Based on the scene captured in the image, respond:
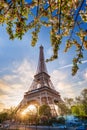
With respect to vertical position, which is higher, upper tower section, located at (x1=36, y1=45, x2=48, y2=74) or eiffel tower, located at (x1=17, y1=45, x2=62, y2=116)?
upper tower section, located at (x1=36, y1=45, x2=48, y2=74)

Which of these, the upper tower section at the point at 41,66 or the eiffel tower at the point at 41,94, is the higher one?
the upper tower section at the point at 41,66

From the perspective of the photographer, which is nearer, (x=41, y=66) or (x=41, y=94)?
(x=41, y=94)

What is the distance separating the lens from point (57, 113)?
178 feet

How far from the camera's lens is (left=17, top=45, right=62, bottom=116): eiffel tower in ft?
179

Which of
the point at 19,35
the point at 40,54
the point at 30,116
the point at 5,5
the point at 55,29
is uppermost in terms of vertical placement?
the point at 40,54

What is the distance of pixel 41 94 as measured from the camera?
182 feet

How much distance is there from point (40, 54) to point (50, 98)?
21.0m

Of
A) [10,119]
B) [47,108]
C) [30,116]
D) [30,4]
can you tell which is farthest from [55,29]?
[10,119]

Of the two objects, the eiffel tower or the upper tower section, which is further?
the upper tower section

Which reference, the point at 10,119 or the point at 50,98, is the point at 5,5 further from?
the point at 10,119

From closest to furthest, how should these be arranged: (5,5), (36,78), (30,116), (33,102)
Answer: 1. (5,5)
2. (30,116)
3. (33,102)
4. (36,78)

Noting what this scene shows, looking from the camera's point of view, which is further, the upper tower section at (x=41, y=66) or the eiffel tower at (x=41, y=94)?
the upper tower section at (x=41, y=66)

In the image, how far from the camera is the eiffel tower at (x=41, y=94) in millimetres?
54438

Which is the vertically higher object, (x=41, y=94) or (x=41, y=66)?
(x=41, y=66)
